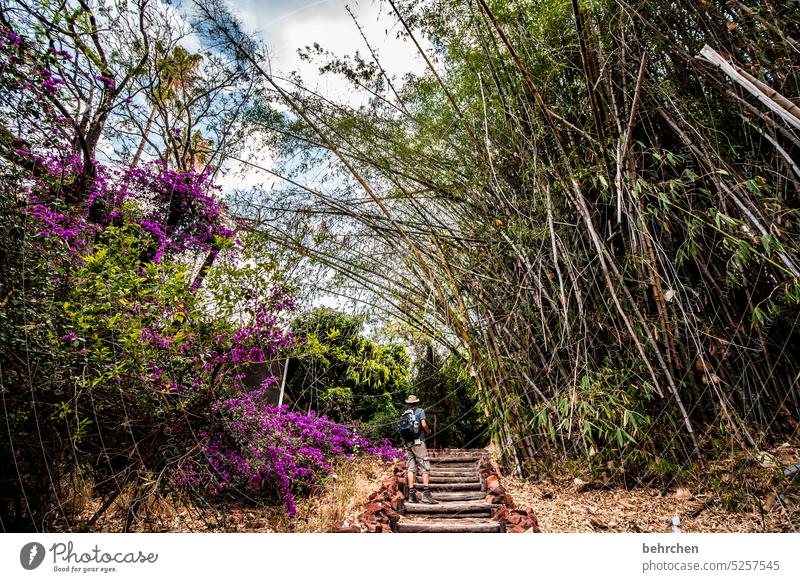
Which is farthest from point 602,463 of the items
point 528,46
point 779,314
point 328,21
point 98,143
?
point 98,143

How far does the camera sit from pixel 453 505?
2234mm

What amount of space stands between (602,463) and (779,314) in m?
0.94

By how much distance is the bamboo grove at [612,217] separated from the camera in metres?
1.28

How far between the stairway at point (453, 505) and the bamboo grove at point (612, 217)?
0.43m

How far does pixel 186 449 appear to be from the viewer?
148cm

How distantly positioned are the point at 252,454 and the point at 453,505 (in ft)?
4.26

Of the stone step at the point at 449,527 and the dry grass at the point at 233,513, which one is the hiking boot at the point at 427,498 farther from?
the stone step at the point at 449,527

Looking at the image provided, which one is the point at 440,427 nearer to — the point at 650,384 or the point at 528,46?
the point at 650,384

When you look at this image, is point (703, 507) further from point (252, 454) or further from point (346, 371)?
point (346, 371)

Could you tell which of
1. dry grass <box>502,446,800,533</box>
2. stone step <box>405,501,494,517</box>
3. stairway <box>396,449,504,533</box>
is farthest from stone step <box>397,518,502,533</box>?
stone step <box>405,501,494,517</box>

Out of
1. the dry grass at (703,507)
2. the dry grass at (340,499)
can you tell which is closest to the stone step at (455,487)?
the dry grass at (340,499)

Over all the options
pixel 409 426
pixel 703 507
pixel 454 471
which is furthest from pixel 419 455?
pixel 703 507

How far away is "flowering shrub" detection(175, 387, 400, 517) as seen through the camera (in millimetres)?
1535

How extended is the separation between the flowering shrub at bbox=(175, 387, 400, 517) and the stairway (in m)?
0.69
